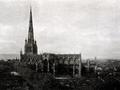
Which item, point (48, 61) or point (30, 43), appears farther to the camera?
point (30, 43)

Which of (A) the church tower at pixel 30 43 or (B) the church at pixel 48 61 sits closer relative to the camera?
(B) the church at pixel 48 61

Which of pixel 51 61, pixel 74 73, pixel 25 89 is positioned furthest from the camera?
pixel 51 61

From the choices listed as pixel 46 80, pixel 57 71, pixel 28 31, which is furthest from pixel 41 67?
pixel 46 80

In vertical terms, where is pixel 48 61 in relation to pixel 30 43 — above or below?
below

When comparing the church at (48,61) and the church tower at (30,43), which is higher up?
the church tower at (30,43)

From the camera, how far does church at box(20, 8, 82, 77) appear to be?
98.7 metres

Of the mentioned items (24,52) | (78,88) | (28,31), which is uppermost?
(28,31)

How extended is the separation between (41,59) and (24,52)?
10926 millimetres

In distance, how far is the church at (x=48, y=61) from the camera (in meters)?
98.7

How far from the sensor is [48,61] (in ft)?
332

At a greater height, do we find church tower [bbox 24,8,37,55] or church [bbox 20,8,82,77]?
church tower [bbox 24,8,37,55]

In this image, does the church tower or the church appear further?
the church tower

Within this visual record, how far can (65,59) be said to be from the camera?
110 metres

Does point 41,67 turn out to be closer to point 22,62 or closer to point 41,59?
point 41,59
